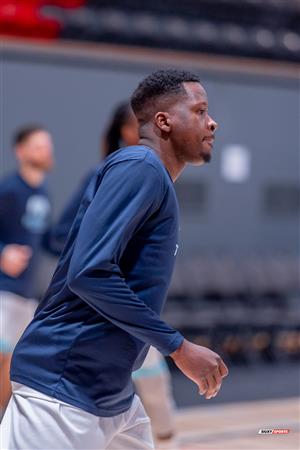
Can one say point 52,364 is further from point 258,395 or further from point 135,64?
point 135,64

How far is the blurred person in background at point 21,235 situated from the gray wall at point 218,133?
2780 mm

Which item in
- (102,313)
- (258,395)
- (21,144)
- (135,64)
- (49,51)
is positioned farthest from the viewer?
(135,64)

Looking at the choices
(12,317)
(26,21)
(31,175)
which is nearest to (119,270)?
(12,317)

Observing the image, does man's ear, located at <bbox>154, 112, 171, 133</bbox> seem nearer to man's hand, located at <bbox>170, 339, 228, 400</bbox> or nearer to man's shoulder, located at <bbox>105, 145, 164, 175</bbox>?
man's shoulder, located at <bbox>105, 145, 164, 175</bbox>

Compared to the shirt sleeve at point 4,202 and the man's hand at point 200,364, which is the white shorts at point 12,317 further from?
the man's hand at point 200,364

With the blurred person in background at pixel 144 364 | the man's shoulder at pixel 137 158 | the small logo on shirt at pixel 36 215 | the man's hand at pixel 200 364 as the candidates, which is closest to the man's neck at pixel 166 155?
the man's shoulder at pixel 137 158

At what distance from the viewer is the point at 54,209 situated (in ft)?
29.6

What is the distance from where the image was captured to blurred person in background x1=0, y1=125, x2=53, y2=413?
205 inches

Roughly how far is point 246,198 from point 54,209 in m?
2.38

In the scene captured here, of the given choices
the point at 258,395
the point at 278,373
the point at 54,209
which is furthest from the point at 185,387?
the point at 54,209

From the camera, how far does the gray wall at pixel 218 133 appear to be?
8.93m

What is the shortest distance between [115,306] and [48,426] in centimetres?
34

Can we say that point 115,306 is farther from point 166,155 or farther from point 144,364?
point 144,364

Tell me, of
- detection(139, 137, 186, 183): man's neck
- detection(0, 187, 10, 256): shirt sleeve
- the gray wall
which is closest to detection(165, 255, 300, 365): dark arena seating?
the gray wall
